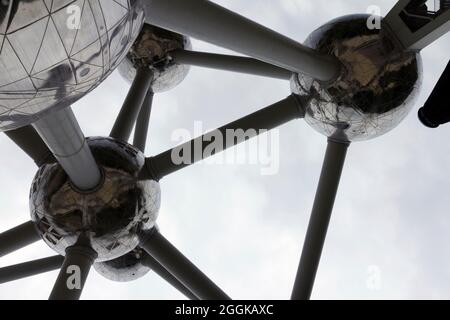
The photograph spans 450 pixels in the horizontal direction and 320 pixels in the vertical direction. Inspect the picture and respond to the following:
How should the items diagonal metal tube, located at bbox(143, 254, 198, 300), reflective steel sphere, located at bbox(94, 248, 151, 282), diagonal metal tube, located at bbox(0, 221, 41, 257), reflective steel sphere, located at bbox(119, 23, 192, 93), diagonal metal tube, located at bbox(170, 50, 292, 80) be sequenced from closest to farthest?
diagonal metal tube, located at bbox(0, 221, 41, 257) → diagonal metal tube, located at bbox(170, 50, 292, 80) → diagonal metal tube, located at bbox(143, 254, 198, 300) → reflective steel sphere, located at bbox(94, 248, 151, 282) → reflective steel sphere, located at bbox(119, 23, 192, 93)

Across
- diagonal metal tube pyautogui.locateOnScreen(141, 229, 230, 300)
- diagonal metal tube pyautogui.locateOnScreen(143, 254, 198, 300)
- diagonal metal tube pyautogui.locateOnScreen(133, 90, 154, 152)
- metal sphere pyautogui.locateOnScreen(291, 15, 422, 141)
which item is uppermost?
diagonal metal tube pyautogui.locateOnScreen(133, 90, 154, 152)

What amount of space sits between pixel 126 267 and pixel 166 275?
554 mm

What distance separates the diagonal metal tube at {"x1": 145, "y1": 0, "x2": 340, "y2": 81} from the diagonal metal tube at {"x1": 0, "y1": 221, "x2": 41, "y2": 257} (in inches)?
111

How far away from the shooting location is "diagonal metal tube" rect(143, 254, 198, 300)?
731 cm

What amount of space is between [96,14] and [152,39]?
548 cm

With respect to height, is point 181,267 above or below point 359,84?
below

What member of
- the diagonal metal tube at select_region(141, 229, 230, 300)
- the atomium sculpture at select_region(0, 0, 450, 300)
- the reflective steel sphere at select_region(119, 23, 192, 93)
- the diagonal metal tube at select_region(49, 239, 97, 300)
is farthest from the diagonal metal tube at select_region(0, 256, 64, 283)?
the reflective steel sphere at select_region(119, 23, 192, 93)

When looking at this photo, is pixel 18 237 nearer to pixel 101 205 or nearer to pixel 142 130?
pixel 101 205

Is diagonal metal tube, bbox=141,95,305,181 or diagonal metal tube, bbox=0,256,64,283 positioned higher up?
diagonal metal tube, bbox=141,95,305,181

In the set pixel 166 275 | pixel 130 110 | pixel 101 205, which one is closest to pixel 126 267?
pixel 166 275

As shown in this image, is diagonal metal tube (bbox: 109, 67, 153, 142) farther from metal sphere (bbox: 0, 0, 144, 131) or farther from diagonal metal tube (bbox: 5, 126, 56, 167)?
metal sphere (bbox: 0, 0, 144, 131)

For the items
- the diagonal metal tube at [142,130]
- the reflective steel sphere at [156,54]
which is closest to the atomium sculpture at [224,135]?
the diagonal metal tube at [142,130]

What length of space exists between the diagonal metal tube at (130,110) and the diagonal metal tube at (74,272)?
1405 millimetres

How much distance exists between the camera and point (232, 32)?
409 centimetres
